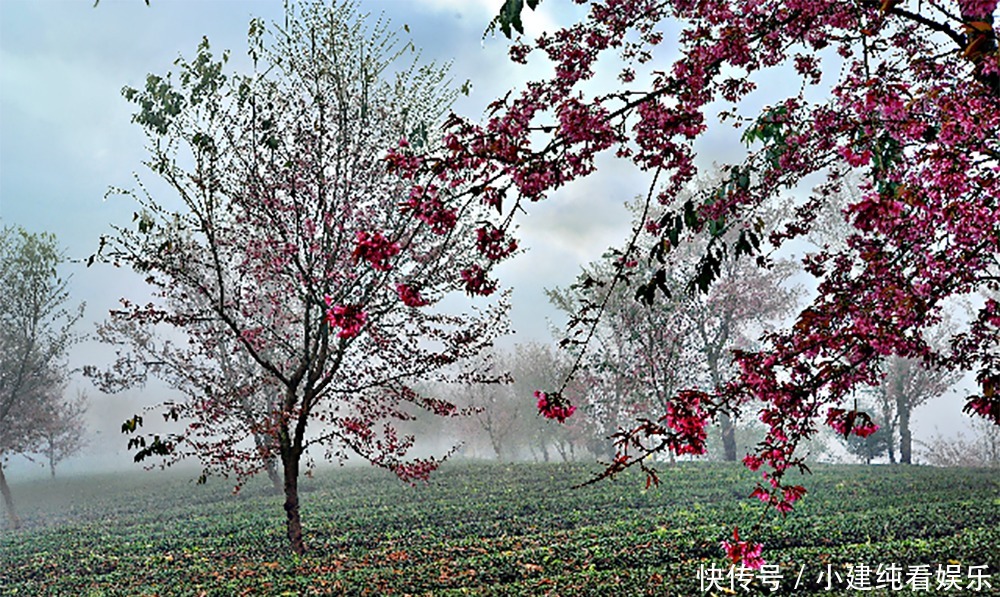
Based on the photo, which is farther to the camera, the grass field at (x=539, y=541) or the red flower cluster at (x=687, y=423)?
the grass field at (x=539, y=541)

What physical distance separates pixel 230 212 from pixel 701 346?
1830cm

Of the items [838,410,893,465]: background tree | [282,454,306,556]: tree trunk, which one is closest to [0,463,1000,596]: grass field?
[282,454,306,556]: tree trunk

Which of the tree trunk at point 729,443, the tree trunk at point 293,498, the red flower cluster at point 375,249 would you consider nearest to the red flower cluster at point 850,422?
the red flower cluster at point 375,249

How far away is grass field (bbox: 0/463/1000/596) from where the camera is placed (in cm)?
782

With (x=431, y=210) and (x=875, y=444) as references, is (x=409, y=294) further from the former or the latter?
(x=875, y=444)

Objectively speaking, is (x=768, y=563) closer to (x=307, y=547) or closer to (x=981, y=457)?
(x=307, y=547)

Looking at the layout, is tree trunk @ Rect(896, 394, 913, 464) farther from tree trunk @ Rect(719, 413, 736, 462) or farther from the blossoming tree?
the blossoming tree

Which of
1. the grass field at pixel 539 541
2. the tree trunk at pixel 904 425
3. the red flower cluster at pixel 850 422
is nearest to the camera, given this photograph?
the red flower cluster at pixel 850 422

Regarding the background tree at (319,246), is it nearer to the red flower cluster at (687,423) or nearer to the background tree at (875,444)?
the red flower cluster at (687,423)

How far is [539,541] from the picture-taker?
34.4 feet

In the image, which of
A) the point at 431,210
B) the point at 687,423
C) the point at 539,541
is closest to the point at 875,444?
the point at 539,541

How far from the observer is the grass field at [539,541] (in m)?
7.82

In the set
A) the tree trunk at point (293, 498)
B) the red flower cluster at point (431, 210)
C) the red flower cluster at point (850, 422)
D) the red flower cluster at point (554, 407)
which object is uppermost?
the red flower cluster at point (431, 210)

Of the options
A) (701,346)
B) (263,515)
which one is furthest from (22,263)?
(701,346)
